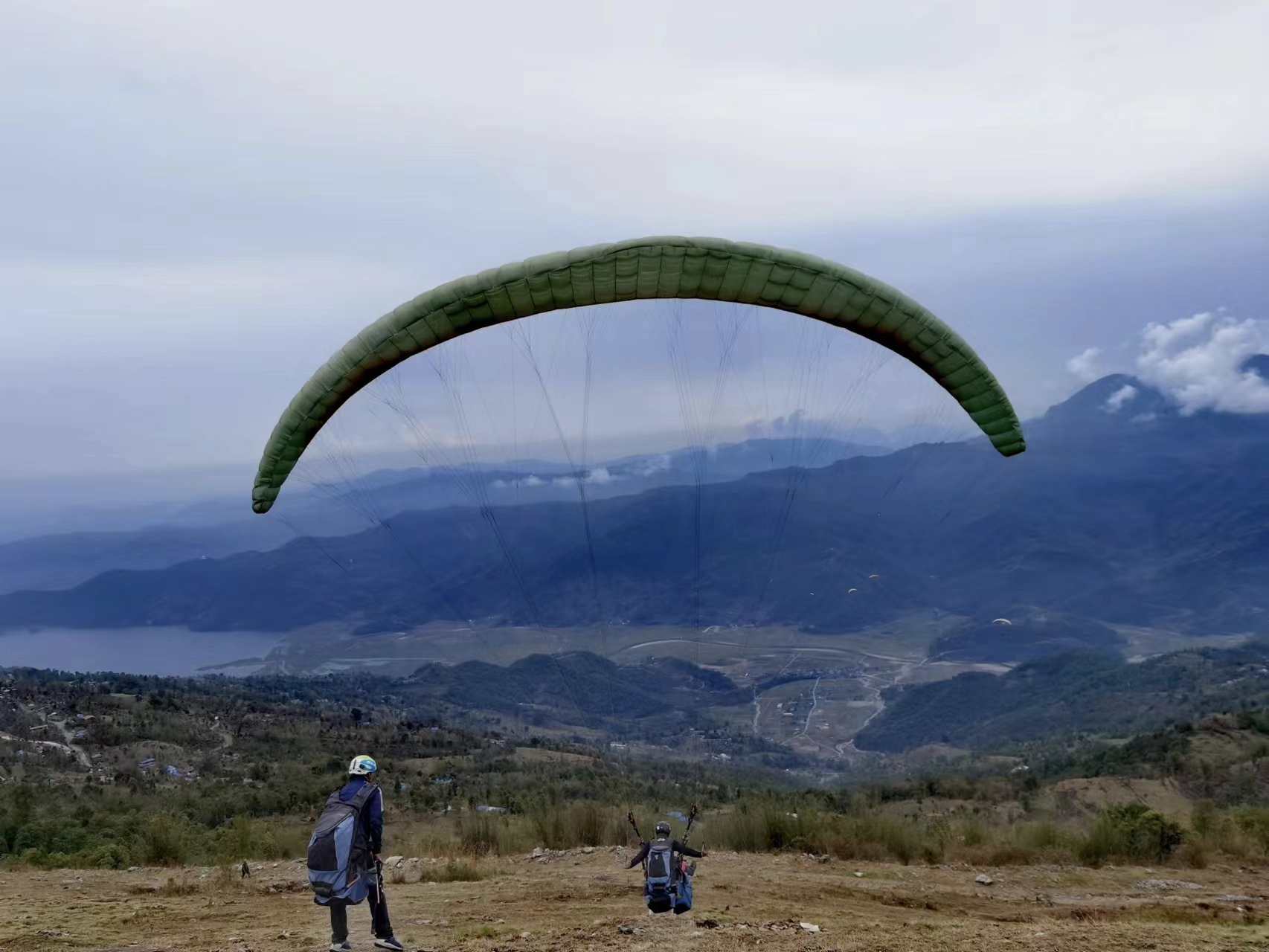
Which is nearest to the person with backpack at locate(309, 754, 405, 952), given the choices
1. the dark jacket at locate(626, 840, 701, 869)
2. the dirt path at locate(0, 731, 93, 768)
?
the dark jacket at locate(626, 840, 701, 869)

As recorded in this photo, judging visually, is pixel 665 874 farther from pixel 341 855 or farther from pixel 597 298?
pixel 597 298

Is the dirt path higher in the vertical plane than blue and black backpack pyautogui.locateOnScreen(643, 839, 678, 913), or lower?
lower

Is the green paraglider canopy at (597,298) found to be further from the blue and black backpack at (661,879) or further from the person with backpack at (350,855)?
the blue and black backpack at (661,879)

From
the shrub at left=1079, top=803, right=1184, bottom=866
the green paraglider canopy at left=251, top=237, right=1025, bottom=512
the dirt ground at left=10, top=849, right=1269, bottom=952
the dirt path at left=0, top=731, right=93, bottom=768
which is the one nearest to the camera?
the dirt ground at left=10, top=849, right=1269, bottom=952

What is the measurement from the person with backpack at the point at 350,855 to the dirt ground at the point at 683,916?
0.74 meters

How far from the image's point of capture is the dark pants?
11.5m

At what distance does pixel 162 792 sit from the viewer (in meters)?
28.0

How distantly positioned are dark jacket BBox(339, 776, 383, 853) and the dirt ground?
1.70 m

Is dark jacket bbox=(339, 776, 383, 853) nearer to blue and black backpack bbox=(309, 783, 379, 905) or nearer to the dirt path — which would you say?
blue and black backpack bbox=(309, 783, 379, 905)

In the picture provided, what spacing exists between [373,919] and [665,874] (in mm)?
3648

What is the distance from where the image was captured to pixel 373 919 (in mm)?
11953

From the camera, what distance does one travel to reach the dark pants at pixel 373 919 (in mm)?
11477

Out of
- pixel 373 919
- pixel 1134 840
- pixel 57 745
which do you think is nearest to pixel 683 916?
pixel 373 919

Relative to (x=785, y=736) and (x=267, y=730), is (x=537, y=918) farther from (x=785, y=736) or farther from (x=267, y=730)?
(x=785, y=736)
